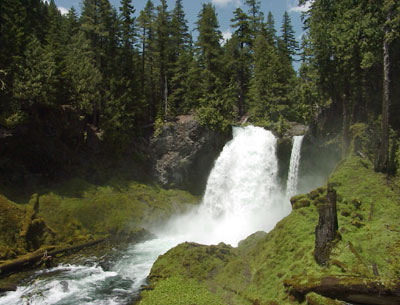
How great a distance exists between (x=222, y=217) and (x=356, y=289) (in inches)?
789

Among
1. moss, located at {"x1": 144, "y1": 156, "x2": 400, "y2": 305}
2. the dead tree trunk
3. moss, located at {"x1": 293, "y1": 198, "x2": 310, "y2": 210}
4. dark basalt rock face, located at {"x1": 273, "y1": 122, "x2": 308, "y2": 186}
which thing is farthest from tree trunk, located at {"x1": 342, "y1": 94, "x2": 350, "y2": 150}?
the dead tree trunk

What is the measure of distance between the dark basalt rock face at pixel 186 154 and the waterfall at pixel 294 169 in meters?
8.22

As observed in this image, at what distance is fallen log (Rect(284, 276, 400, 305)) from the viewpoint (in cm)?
830

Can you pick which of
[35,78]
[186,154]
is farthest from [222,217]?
[35,78]

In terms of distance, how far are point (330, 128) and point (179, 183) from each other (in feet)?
52.0

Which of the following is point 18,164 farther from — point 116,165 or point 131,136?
point 131,136

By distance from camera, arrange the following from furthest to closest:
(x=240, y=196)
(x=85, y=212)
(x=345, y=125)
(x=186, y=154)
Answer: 1. (x=186, y=154)
2. (x=240, y=196)
3. (x=85, y=212)
4. (x=345, y=125)

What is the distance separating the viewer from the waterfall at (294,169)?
978 inches

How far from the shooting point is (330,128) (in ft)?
80.6

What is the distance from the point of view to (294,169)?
2530 cm

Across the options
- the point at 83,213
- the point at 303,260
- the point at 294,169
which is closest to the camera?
the point at 303,260

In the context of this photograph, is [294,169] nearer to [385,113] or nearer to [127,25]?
[385,113]

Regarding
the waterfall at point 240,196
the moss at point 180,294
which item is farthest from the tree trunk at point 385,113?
the moss at point 180,294

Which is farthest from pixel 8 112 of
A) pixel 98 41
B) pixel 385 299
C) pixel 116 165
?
pixel 385 299
